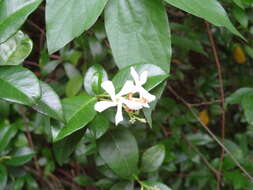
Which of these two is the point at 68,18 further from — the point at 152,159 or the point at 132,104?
the point at 152,159

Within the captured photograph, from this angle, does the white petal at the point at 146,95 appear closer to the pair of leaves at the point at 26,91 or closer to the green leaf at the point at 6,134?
the pair of leaves at the point at 26,91

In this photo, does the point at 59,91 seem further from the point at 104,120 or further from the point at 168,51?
the point at 168,51

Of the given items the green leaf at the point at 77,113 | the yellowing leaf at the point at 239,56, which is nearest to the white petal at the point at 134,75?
the green leaf at the point at 77,113

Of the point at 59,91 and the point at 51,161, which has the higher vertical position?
the point at 59,91

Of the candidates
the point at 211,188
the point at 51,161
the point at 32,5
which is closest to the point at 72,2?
the point at 32,5

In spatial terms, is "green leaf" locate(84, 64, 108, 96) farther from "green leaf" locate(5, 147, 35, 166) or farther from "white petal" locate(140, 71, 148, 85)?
"green leaf" locate(5, 147, 35, 166)

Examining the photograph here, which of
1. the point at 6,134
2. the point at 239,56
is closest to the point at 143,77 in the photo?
the point at 6,134

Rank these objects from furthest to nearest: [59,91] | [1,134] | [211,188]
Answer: [211,188] < [59,91] < [1,134]
